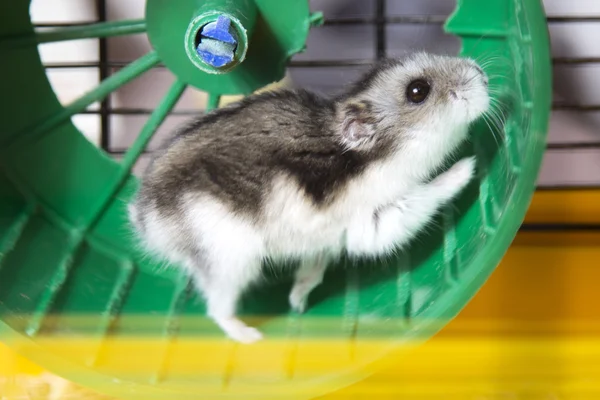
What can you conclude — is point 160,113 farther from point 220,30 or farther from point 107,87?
point 220,30

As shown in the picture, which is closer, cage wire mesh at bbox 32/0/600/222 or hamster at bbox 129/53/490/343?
hamster at bbox 129/53/490/343

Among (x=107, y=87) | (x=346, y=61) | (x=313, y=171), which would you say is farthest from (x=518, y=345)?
(x=107, y=87)

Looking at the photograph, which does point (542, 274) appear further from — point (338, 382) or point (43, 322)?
point (43, 322)

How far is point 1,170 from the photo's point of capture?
4.51 ft

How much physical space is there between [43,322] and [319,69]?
0.85 m

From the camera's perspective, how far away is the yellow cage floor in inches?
48.9

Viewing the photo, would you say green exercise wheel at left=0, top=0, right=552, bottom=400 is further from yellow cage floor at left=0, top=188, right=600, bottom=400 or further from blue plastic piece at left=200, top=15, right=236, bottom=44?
yellow cage floor at left=0, top=188, right=600, bottom=400

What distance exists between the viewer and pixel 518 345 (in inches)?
52.9

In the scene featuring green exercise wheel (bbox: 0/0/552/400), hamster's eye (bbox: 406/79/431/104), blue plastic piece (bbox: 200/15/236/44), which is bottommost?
green exercise wheel (bbox: 0/0/552/400)

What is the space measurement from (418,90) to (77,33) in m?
0.67

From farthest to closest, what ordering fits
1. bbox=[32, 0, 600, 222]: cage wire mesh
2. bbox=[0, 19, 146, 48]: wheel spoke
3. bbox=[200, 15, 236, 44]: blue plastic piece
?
bbox=[32, 0, 600, 222]: cage wire mesh, bbox=[0, 19, 146, 48]: wheel spoke, bbox=[200, 15, 236, 44]: blue plastic piece

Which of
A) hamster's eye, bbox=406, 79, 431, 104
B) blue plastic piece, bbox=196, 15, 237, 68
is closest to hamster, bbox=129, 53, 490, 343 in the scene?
hamster's eye, bbox=406, 79, 431, 104

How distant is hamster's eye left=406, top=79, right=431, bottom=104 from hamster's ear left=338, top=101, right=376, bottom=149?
77 mm

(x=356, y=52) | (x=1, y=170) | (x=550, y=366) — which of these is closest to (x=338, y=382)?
(x=550, y=366)
